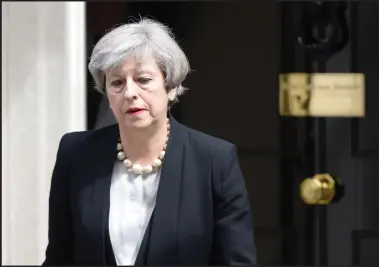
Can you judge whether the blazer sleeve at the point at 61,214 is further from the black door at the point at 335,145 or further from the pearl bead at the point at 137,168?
the black door at the point at 335,145

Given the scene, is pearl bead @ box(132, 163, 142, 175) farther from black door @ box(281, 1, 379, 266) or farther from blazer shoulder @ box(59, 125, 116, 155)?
black door @ box(281, 1, 379, 266)

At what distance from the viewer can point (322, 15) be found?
76 centimetres

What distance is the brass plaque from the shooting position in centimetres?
74

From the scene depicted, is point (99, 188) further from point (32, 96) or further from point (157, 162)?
point (32, 96)

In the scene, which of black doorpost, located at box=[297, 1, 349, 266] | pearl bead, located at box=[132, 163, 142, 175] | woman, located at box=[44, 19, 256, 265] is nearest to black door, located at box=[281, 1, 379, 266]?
black doorpost, located at box=[297, 1, 349, 266]

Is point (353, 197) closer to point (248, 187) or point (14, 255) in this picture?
point (248, 187)

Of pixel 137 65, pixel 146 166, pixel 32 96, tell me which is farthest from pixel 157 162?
pixel 32 96

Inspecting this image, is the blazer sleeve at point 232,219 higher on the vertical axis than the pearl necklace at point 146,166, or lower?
lower

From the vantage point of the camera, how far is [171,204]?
2.18ft

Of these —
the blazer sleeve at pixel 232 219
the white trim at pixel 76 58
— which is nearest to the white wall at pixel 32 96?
the white trim at pixel 76 58

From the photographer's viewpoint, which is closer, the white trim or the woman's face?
the woman's face

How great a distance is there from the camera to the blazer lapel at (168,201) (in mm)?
661

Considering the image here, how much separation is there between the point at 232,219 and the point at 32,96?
1.13 ft

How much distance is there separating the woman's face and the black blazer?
33 millimetres
